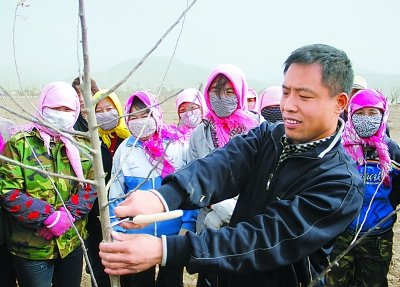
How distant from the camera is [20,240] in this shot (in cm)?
245

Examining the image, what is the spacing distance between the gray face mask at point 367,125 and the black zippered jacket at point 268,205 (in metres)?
1.86

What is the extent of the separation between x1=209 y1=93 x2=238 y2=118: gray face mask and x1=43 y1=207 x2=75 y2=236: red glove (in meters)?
1.55

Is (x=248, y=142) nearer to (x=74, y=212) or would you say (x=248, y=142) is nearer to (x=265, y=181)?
(x=265, y=181)

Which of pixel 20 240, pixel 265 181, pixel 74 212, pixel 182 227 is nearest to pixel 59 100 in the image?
pixel 74 212

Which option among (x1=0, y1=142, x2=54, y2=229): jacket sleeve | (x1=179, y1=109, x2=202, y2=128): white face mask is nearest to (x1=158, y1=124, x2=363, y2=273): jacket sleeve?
(x1=0, y1=142, x2=54, y2=229): jacket sleeve

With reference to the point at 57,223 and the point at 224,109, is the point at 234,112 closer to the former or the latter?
the point at 224,109

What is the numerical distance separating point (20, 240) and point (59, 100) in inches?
45.5

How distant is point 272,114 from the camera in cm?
353

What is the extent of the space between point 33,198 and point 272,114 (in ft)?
8.21

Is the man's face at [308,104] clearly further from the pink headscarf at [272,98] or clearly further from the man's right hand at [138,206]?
the pink headscarf at [272,98]

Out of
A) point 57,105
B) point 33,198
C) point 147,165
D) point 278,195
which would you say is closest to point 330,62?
point 278,195

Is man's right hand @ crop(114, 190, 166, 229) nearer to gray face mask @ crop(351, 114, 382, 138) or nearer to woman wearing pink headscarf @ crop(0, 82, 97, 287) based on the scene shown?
woman wearing pink headscarf @ crop(0, 82, 97, 287)

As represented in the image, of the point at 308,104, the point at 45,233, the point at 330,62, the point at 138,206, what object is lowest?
the point at 45,233

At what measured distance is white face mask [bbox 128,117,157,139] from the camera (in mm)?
2893
